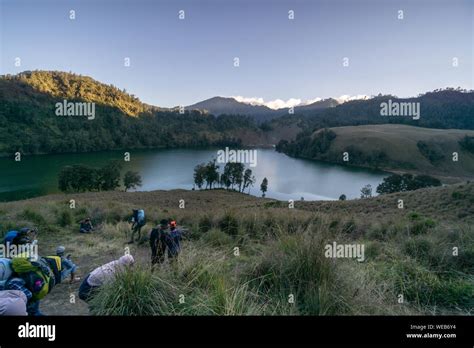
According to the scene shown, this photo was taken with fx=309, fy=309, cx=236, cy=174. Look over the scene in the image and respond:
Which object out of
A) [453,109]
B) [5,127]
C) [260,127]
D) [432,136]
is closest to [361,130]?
[432,136]

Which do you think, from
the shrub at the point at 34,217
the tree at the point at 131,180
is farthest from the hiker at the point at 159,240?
the tree at the point at 131,180

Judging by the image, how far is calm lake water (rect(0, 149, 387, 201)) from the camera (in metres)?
50.1

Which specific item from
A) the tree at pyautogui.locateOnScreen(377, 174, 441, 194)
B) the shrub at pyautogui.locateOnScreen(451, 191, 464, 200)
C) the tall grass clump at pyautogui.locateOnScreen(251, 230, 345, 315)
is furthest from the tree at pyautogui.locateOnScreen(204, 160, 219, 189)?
the tall grass clump at pyautogui.locateOnScreen(251, 230, 345, 315)

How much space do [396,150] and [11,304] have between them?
307 feet

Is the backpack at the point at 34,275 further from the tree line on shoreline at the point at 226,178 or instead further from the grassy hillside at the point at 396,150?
A: the grassy hillside at the point at 396,150

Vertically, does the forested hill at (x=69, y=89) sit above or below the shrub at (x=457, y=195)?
above

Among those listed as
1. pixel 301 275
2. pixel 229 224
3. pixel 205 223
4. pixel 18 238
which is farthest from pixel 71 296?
pixel 205 223

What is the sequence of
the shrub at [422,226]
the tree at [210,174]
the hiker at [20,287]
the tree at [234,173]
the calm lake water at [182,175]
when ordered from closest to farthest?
the hiker at [20,287] < the shrub at [422,226] < the calm lake water at [182,175] < the tree at [210,174] < the tree at [234,173]

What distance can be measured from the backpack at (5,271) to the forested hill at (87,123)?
79.7 meters

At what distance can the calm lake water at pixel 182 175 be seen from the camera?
164 ft

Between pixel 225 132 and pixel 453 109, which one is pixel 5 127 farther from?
pixel 453 109

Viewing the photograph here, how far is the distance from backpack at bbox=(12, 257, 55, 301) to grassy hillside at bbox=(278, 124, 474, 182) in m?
79.0

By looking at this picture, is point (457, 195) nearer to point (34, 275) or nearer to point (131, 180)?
point (34, 275)

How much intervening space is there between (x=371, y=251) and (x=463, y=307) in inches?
86.7
